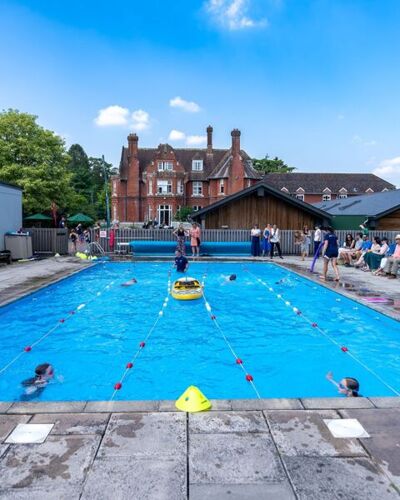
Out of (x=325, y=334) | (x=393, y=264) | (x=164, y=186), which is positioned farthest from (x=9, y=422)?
(x=164, y=186)

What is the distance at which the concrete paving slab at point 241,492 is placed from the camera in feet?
10.2

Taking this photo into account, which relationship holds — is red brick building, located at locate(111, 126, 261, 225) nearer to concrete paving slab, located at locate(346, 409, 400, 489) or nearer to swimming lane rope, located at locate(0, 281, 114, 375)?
swimming lane rope, located at locate(0, 281, 114, 375)

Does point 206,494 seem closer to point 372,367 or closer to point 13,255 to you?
point 372,367

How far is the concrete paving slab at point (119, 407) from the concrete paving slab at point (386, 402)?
8.48ft

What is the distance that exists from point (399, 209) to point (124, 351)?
75.1ft

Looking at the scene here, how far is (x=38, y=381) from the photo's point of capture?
640 cm

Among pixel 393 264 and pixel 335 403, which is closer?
pixel 335 403

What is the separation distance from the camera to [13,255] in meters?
20.5

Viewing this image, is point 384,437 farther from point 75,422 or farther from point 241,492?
point 75,422

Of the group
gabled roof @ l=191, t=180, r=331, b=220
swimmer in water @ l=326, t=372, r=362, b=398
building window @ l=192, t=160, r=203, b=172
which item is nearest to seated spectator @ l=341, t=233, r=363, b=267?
gabled roof @ l=191, t=180, r=331, b=220

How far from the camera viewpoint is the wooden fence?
23.9m

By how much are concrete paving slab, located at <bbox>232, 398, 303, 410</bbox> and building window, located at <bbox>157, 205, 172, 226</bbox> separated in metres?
47.7

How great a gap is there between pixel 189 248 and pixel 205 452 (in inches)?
805

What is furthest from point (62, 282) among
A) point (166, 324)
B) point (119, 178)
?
point (119, 178)
